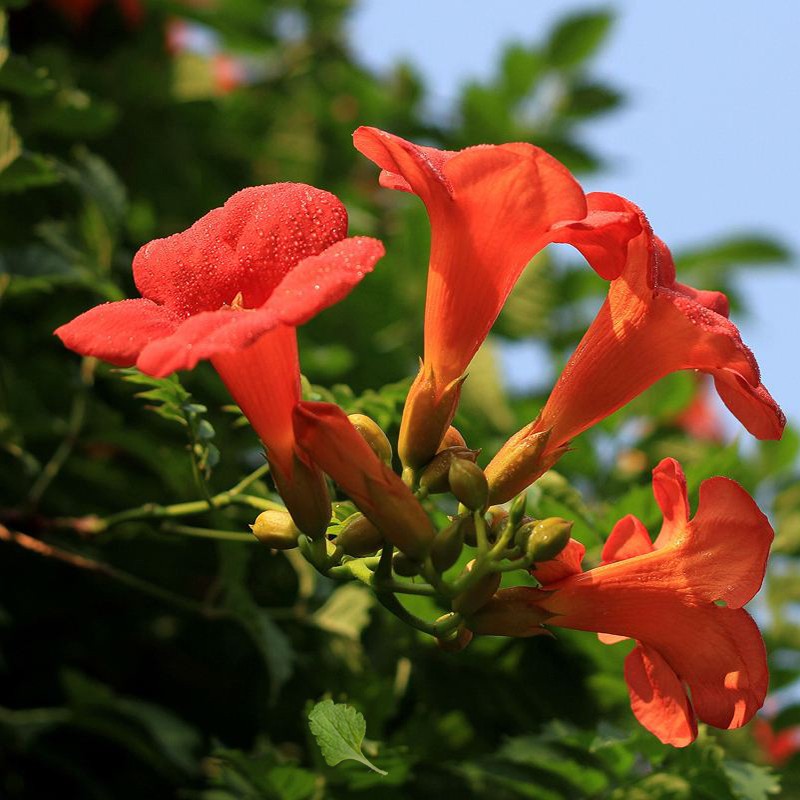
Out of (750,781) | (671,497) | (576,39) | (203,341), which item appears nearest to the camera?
(203,341)

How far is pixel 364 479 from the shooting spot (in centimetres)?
151

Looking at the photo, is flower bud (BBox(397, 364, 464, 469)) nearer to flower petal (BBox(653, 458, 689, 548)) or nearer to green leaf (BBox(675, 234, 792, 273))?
flower petal (BBox(653, 458, 689, 548))

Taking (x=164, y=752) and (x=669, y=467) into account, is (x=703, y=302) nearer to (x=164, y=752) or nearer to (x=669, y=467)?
(x=669, y=467)

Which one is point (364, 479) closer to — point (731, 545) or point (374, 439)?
point (374, 439)

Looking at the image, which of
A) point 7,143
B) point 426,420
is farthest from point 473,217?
point 7,143

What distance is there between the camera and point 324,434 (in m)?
1.50

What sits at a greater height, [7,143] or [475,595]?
[7,143]

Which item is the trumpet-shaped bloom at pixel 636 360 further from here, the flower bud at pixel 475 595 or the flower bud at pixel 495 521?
the flower bud at pixel 475 595

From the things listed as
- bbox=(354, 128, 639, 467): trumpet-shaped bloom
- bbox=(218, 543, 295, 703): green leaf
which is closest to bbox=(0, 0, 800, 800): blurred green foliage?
bbox=(218, 543, 295, 703): green leaf

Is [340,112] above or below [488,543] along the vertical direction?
above

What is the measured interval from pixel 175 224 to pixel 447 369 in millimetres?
2614

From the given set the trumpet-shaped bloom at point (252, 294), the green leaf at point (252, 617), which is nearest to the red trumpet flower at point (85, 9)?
the green leaf at point (252, 617)

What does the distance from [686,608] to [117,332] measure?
2.88ft

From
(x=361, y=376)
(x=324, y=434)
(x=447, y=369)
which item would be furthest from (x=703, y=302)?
(x=361, y=376)
